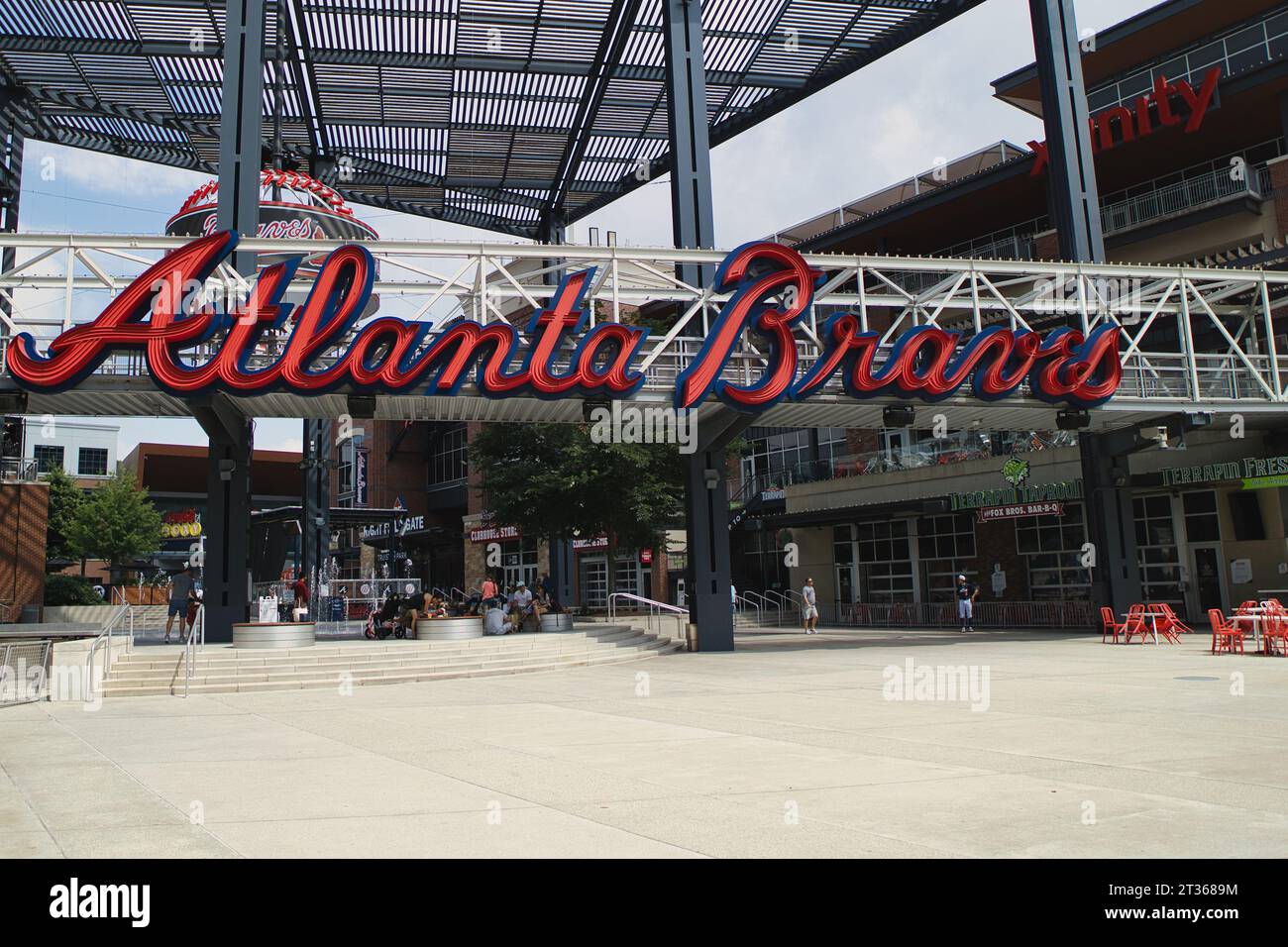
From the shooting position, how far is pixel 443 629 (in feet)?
75.1

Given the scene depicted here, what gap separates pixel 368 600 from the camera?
40562 mm

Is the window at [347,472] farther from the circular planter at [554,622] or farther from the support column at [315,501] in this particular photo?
the circular planter at [554,622]

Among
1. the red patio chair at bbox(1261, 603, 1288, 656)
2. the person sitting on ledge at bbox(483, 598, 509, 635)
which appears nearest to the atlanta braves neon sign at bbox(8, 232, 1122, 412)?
the person sitting on ledge at bbox(483, 598, 509, 635)

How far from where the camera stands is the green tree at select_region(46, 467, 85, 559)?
54.3 metres

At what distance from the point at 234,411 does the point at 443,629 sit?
707cm

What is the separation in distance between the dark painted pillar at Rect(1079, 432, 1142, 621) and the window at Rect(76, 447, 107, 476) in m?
69.1

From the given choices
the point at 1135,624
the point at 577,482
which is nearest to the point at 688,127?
the point at 577,482

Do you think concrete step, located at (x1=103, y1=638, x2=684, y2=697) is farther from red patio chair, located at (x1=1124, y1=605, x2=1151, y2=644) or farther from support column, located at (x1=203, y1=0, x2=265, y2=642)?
red patio chair, located at (x1=1124, y1=605, x2=1151, y2=644)

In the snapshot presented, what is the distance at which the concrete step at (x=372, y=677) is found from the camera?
1825cm

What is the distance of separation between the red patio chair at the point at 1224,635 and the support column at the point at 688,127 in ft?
48.3

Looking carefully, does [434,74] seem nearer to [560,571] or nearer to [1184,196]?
[560,571]

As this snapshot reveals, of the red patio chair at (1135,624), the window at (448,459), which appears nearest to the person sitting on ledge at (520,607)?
A: the red patio chair at (1135,624)
